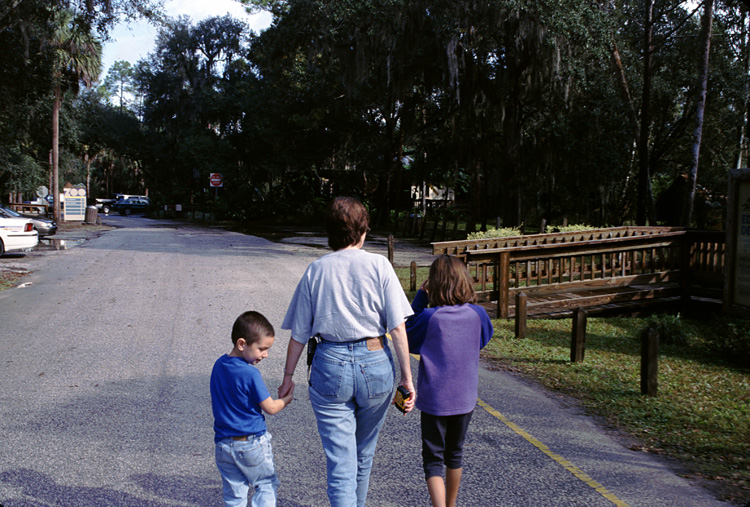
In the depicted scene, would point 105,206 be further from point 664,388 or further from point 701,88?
point 664,388

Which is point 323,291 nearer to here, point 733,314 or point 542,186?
point 733,314

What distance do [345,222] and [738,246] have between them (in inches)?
314

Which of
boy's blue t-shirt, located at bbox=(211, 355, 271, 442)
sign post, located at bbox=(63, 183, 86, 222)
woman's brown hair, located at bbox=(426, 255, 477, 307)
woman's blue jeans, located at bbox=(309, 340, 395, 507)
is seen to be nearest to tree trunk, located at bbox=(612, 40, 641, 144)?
woman's brown hair, located at bbox=(426, 255, 477, 307)

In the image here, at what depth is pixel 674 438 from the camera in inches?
195

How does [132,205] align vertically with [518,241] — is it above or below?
above

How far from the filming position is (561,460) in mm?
4371

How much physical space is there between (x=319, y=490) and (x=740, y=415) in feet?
14.0

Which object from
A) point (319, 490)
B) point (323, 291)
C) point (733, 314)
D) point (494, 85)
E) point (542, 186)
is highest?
point (494, 85)

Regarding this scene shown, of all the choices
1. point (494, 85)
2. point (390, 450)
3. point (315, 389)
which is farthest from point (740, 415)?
point (494, 85)

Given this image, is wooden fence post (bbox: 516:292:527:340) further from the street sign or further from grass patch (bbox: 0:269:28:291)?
the street sign

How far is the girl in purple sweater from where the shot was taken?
3.36 meters

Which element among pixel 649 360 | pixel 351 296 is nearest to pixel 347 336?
pixel 351 296

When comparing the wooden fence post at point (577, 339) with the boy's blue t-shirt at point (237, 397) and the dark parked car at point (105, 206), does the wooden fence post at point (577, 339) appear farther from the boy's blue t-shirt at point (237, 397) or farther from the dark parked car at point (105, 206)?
the dark parked car at point (105, 206)

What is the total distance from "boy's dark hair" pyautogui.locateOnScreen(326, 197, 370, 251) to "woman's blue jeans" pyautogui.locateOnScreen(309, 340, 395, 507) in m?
0.53
